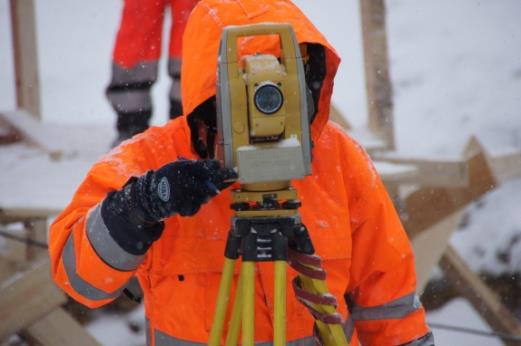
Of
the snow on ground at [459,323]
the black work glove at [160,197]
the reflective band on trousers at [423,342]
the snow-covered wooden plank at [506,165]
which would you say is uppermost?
the black work glove at [160,197]

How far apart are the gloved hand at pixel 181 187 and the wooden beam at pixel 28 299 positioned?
42.4 inches

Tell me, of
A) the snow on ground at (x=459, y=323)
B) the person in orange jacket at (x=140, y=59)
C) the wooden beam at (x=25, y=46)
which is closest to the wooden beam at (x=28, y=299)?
the person in orange jacket at (x=140, y=59)

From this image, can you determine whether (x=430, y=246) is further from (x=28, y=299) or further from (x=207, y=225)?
(x=207, y=225)

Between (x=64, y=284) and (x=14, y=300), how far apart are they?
952 mm

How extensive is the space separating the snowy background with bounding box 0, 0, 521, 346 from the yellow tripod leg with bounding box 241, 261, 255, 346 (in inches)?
127

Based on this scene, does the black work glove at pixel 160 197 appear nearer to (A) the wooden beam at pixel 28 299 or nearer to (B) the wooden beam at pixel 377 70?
(A) the wooden beam at pixel 28 299

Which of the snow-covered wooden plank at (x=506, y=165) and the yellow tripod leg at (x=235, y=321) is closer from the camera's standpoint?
the yellow tripod leg at (x=235, y=321)

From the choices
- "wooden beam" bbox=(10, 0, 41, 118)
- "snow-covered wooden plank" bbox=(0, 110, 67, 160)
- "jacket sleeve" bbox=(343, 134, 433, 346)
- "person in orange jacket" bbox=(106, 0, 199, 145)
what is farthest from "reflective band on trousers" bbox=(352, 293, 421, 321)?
"wooden beam" bbox=(10, 0, 41, 118)

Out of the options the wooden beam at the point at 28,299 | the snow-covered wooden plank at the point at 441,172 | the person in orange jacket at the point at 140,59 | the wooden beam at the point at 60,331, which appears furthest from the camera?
the snow-covered wooden plank at the point at 441,172

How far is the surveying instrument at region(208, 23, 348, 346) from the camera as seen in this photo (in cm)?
89

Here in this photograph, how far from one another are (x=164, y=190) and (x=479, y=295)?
306 centimetres

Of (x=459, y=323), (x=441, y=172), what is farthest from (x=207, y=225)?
(x=459, y=323)

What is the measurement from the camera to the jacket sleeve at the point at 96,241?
0.98m

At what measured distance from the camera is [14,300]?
74.8 inches
